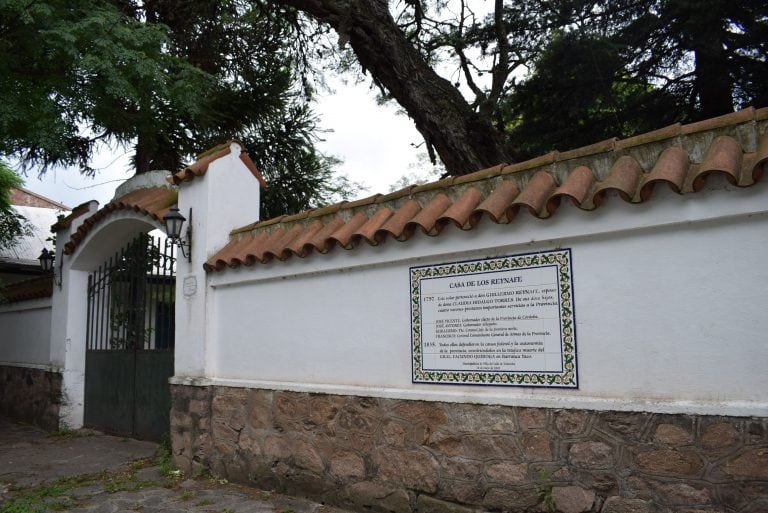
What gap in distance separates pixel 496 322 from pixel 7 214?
40.9ft

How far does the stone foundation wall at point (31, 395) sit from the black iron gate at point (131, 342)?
49 cm

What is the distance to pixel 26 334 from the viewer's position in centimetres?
1058

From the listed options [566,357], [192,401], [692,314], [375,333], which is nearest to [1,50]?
[192,401]

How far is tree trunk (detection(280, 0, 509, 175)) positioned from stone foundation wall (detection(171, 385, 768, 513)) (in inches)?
A: 212

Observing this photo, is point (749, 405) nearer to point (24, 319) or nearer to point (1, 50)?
point (1, 50)

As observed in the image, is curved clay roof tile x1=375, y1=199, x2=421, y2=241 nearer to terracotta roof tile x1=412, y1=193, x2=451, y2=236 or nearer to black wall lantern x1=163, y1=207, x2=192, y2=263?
terracotta roof tile x1=412, y1=193, x2=451, y2=236

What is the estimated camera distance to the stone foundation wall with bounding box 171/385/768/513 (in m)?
3.25

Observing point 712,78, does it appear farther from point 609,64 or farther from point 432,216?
point 432,216

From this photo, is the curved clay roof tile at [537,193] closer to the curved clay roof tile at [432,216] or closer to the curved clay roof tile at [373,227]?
the curved clay roof tile at [432,216]

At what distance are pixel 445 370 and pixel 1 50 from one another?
21.3 feet

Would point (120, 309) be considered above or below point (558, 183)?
below

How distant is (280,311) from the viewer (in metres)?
5.70

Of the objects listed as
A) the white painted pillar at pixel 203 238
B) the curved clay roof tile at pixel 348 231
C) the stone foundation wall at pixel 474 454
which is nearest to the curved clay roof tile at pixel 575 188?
the stone foundation wall at pixel 474 454

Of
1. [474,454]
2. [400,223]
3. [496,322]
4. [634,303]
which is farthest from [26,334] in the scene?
[634,303]
